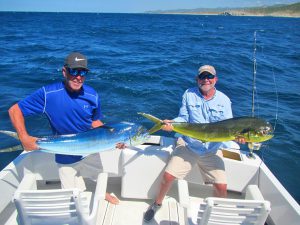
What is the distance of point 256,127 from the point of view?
9.29ft

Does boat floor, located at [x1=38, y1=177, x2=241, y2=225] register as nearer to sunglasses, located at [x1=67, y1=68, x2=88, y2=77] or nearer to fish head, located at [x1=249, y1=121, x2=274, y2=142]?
fish head, located at [x1=249, y1=121, x2=274, y2=142]

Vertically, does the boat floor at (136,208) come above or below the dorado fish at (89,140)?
below

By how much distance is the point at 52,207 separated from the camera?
2.31 metres

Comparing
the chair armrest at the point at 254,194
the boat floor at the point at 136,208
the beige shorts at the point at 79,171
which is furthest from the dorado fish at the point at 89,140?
the chair armrest at the point at 254,194

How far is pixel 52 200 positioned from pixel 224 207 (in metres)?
1.25

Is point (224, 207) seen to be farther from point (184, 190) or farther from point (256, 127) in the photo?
point (256, 127)

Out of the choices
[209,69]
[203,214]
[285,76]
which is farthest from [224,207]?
[285,76]

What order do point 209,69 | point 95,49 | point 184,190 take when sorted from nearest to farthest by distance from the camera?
point 184,190 < point 209,69 < point 95,49

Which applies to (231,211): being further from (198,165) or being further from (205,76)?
(205,76)

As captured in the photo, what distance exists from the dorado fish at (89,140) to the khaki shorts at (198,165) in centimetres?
73

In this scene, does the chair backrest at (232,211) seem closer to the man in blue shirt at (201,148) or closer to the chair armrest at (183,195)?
the chair armrest at (183,195)

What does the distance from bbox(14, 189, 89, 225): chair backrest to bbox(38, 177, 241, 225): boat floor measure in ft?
2.92

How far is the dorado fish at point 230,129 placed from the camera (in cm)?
283

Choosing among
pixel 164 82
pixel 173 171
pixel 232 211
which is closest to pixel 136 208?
pixel 173 171
